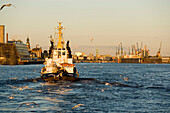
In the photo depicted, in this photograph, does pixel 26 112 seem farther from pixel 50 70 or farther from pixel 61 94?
pixel 50 70

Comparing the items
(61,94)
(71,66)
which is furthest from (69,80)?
(61,94)

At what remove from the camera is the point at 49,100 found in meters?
39.3

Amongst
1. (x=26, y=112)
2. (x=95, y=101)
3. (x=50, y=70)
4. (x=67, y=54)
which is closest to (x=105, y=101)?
(x=95, y=101)

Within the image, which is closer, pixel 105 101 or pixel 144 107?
pixel 144 107

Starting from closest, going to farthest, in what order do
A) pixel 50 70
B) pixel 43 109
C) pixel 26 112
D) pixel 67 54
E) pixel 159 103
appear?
1. pixel 26 112
2. pixel 43 109
3. pixel 159 103
4. pixel 50 70
5. pixel 67 54

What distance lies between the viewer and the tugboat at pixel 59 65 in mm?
65688

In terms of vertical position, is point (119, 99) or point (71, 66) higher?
point (71, 66)

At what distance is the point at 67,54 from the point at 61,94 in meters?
35.2

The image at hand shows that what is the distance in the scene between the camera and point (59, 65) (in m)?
70.5

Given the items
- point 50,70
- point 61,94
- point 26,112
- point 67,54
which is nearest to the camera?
point 26,112

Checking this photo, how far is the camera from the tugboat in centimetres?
6569

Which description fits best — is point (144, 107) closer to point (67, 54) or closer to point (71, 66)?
point (71, 66)

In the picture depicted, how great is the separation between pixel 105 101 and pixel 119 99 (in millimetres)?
2756

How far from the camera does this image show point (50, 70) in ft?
217
